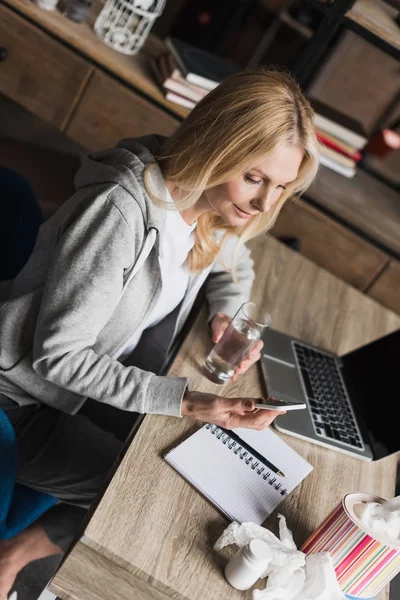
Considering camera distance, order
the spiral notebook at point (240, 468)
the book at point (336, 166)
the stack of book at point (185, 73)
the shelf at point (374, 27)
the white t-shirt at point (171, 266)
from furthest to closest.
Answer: the book at point (336, 166) < the stack of book at point (185, 73) < the shelf at point (374, 27) < the white t-shirt at point (171, 266) < the spiral notebook at point (240, 468)

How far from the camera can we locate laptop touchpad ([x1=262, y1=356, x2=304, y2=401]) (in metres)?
1.44

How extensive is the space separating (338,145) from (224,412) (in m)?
1.42

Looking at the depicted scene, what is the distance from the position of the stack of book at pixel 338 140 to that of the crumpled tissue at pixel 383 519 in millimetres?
1498

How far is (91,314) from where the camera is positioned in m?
1.18

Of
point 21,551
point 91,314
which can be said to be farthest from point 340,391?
point 21,551

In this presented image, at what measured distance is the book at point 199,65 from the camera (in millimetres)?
2084

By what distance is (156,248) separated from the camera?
50.3 inches

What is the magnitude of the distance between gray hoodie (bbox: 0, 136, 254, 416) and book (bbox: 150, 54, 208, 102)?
0.86 metres

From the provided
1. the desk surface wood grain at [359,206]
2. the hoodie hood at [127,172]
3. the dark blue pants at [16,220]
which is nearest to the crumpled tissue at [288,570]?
the hoodie hood at [127,172]

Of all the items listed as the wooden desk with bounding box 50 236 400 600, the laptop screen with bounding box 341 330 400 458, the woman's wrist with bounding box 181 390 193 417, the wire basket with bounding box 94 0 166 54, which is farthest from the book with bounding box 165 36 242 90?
the woman's wrist with bounding box 181 390 193 417

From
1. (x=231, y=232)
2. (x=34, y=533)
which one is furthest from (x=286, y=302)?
(x=34, y=533)

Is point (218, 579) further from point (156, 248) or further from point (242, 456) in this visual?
point (156, 248)

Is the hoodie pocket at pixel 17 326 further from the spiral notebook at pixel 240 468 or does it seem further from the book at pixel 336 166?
the book at pixel 336 166

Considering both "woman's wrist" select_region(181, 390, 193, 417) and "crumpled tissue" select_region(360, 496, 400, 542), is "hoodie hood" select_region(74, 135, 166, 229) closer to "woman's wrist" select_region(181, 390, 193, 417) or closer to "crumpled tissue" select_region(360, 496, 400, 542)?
"woman's wrist" select_region(181, 390, 193, 417)
